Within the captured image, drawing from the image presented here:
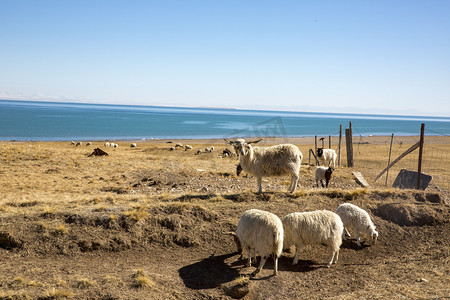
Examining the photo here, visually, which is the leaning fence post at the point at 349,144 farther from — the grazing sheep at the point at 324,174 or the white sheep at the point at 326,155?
the grazing sheep at the point at 324,174

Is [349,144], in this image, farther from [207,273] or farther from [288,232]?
[207,273]

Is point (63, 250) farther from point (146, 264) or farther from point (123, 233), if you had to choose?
point (146, 264)

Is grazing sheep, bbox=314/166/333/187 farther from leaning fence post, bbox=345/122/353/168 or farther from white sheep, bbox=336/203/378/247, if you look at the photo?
leaning fence post, bbox=345/122/353/168

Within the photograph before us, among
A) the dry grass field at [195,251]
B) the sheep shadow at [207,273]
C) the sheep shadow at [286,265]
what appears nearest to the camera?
the dry grass field at [195,251]

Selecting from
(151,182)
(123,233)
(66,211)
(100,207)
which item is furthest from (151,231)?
(151,182)

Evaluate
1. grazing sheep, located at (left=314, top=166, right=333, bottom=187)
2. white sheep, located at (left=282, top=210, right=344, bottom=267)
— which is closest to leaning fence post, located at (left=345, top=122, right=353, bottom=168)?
grazing sheep, located at (left=314, top=166, right=333, bottom=187)

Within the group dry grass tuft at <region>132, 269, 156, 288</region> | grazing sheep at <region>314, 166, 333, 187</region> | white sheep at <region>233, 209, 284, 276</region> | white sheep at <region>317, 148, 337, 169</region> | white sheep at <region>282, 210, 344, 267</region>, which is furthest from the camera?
white sheep at <region>317, 148, 337, 169</region>

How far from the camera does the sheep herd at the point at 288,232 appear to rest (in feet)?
26.2

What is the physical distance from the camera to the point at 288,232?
8.88 meters

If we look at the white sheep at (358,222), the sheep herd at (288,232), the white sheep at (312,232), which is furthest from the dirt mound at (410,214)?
the white sheep at (312,232)

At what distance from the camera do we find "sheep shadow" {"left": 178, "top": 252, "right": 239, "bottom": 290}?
755 cm

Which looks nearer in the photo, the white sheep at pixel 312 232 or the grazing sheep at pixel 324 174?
the white sheep at pixel 312 232

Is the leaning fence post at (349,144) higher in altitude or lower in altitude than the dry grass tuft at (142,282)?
higher

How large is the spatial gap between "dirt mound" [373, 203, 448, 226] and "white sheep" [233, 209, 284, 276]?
5.48 metres
